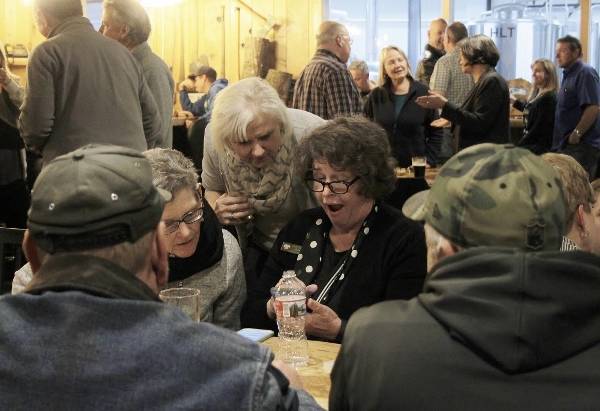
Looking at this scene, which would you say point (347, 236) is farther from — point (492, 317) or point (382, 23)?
point (382, 23)

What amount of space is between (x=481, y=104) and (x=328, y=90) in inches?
41.7

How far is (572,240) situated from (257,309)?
41.5 inches

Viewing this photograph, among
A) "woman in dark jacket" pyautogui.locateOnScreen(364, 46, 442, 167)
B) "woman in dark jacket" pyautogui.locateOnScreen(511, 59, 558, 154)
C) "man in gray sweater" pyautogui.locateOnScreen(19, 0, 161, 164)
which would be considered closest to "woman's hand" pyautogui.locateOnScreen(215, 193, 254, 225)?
"man in gray sweater" pyautogui.locateOnScreen(19, 0, 161, 164)

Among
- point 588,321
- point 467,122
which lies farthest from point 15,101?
point 588,321

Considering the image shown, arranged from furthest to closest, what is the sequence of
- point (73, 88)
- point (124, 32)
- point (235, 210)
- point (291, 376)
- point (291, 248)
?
point (124, 32), point (73, 88), point (235, 210), point (291, 248), point (291, 376)

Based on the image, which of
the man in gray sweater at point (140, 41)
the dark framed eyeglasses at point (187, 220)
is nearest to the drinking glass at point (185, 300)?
the dark framed eyeglasses at point (187, 220)

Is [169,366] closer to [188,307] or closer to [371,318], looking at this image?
[371,318]

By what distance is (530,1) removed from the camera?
10.0 metres

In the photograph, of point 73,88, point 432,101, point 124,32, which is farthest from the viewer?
point 432,101

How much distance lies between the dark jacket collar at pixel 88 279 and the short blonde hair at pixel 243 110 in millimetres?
1932

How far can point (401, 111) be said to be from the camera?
598 centimetres

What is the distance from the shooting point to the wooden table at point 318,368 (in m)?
2.03

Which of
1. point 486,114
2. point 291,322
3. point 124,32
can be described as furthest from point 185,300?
point 486,114

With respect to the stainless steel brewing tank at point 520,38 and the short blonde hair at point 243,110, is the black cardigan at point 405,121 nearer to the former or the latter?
the short blonde hair at point 243,110
